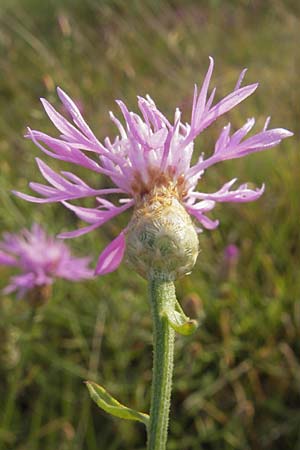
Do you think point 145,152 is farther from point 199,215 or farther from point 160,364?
point 160,364

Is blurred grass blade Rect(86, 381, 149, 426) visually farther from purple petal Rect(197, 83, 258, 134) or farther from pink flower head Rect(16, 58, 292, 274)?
purple petal Rect(197, 83, 258, 134)

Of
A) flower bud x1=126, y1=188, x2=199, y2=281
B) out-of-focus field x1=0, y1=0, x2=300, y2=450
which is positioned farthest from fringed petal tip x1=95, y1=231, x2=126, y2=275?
out-of-focus field x1=0, y1=0, x2=300, y2=450

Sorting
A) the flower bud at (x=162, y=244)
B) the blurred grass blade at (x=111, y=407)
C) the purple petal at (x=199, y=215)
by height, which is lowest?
the blurred grass blade at (x=111, y=407)

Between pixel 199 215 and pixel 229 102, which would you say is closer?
pixel 229 102

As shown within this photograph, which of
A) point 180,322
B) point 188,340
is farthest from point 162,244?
point 188,340

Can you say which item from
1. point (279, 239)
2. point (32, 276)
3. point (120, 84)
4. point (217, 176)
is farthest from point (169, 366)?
point (120, 84)

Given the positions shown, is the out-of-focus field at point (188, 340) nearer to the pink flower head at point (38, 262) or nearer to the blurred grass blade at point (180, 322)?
the pink flower head at point (38, 262)

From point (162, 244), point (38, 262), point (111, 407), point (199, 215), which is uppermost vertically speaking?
point (38, 262)

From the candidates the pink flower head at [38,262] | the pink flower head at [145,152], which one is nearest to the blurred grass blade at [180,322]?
the pink flower head at [145,152]
